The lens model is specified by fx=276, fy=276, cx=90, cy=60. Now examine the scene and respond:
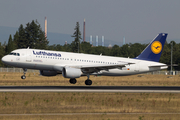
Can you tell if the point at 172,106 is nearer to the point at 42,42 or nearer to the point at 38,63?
the point at 38,63

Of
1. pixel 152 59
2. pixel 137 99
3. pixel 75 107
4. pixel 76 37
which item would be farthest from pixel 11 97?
pixel 76 37

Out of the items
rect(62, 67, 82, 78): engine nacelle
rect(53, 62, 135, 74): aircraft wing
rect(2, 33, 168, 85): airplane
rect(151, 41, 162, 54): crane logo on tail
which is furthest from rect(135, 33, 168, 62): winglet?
rect(62, 67, 82, 78): engine nacelle

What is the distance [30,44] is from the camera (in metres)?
128

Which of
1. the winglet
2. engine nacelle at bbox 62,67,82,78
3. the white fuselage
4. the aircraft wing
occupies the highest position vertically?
the winglet

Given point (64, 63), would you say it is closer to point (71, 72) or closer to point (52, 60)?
point (52, 60)

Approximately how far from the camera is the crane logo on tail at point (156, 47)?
45.9 m

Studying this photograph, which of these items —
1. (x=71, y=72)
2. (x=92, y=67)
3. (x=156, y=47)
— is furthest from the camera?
(x=156, y=47)

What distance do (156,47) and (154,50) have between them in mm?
635

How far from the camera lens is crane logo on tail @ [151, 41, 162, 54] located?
45.9 metres

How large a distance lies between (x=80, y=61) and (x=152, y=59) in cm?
1290

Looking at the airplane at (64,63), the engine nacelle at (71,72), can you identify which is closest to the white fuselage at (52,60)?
the airplane at (64,63)

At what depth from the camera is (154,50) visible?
45.9m

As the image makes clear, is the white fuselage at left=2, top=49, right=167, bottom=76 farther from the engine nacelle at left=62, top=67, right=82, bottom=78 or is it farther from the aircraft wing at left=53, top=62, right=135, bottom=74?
the engine nacelle at left=62, top=67, right=82, bottom=78

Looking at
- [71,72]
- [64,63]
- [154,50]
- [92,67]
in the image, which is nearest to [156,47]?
[154,50]
